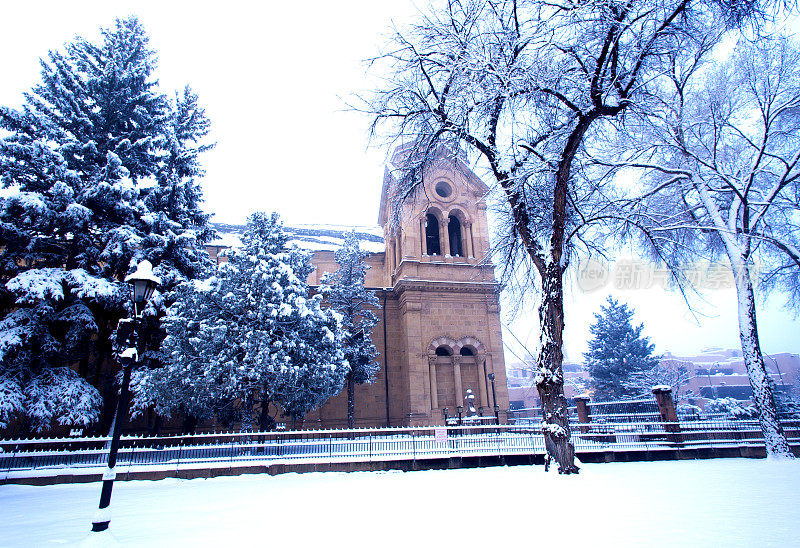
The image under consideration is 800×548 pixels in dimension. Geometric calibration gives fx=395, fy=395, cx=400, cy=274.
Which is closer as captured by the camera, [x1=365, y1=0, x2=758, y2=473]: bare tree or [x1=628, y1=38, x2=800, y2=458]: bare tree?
[x1=365, y1=0, x2=758, y2=473]: bare tree

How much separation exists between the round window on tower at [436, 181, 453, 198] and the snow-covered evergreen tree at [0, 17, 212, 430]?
13222mm

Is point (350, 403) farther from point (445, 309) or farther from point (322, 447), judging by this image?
point (322, 447)

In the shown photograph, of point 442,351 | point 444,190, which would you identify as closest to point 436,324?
point 442,351

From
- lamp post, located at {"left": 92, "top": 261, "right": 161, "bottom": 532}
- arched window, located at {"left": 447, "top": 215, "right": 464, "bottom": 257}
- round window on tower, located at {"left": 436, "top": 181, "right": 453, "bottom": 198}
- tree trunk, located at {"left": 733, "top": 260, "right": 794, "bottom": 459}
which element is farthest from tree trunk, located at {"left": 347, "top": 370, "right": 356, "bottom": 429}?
tree trunk, located at {"left": 733, "top": 260, "right": 794, "bottom": 459}

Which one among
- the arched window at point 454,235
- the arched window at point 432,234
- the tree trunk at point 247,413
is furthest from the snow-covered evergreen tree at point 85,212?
the arched window at point 454,235

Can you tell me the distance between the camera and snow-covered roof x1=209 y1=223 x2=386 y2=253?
28.3 metres

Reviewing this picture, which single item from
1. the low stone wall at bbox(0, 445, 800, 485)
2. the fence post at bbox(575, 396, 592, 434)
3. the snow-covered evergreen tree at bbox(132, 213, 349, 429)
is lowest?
the low stone wall at bbox(0, 445, 800, 485)

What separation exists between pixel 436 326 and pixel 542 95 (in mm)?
14890

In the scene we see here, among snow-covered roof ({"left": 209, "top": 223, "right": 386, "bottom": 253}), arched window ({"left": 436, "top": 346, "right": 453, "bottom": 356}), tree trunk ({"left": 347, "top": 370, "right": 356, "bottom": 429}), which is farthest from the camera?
snow-covered roof ({"left": 209, "top": 223, "right": 386, "bottom": 253})

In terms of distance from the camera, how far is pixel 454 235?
24.9m

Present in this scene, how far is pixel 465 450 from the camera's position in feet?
37.4

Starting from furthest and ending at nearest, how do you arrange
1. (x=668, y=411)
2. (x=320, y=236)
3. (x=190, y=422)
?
(x=320, y=236) < (x=190, y=422) < (x=668, y=411)

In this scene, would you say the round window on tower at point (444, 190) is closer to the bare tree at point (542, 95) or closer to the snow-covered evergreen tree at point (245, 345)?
the snow-covered evergreen tree at point (245, 345)

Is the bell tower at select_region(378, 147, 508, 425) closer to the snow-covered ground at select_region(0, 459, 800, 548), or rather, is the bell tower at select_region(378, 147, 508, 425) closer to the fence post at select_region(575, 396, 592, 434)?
the fence post at select_region(575, 396, 592, 434)
